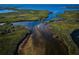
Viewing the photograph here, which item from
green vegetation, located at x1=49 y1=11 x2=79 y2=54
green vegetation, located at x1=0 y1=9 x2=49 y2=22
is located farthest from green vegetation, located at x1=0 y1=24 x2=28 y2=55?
green vegetation, located at x1=49 y1=11 x2=79 y2=54

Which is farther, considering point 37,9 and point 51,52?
point 37,9

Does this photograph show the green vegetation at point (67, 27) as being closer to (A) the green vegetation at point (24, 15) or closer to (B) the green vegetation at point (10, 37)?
(A) the green vegetation at point (24, 15)

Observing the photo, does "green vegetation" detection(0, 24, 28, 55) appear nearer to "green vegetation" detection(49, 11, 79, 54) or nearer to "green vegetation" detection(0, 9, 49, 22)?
"green vegetation" detection(0, 9, 49, 22)

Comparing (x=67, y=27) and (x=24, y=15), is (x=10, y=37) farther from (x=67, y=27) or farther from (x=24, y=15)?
(x=67, y=27)

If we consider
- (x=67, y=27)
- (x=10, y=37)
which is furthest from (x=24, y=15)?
(x=67, y=27)
